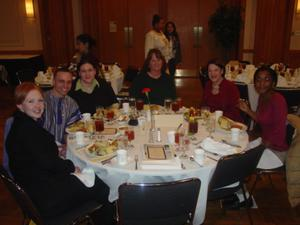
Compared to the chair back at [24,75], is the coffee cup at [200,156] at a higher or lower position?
lower

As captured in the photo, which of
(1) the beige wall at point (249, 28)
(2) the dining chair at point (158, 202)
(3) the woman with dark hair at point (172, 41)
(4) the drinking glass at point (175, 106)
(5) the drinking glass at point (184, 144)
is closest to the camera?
(2) the dining chair at point (158, 202)

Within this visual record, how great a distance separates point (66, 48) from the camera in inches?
330

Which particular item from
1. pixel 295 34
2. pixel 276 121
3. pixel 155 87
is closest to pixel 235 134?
pixel 276 121

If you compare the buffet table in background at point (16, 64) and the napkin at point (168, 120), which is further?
the buffet table in background at point (16, 64)

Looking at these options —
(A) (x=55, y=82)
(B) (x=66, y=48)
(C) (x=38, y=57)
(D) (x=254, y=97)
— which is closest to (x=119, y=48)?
(B) (x=66, y=48)

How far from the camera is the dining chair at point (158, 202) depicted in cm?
163

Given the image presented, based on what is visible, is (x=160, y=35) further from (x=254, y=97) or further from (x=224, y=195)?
(x=224, y=195)

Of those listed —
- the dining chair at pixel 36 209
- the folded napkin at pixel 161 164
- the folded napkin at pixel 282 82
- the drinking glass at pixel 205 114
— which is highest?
the folded napkin at pixel 282 82

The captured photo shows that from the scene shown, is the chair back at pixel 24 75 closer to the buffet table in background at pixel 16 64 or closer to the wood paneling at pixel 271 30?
the buffet table in background at pixel 16 64

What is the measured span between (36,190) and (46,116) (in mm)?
979

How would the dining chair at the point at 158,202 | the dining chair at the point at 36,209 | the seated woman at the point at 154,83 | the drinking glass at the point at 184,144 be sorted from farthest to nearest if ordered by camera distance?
the seated woman at the point at 154,83 < the drinking glass at the point at 184,144 < the dining chair at the point at 36,209 < the dining chair at the point at 158,202

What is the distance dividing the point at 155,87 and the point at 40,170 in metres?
1.97

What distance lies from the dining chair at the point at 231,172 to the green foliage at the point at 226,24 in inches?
249

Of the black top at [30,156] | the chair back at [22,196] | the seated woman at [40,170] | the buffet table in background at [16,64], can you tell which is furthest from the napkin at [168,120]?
the buffet table in background at [16,64]
